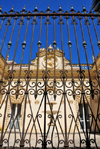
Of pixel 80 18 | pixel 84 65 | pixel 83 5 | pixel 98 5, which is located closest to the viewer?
pixel 80 18

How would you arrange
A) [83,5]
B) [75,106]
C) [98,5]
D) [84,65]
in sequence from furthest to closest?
[84,65], [75,106], [98,5], [83,5]

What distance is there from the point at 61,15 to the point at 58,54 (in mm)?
7822

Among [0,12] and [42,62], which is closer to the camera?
[0,12]

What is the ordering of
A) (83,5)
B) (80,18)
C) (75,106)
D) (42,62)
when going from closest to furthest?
(80,18), (83,5), (75,106), (42,62)

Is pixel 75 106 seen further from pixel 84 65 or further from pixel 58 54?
pixel 58 54

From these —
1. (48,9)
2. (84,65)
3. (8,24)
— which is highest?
(84,65)

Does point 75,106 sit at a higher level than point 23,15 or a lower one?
lower

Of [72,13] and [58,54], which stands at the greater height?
[58,54]

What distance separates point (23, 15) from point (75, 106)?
317 inches

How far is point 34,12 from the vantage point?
315 centimetres

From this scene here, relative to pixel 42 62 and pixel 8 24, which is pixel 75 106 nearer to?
pixel 42 62

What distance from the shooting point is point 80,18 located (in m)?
3.01

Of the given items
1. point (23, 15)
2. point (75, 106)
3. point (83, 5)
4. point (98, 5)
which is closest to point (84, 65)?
point (75, 106)

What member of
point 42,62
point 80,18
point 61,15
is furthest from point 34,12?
point 42,62
